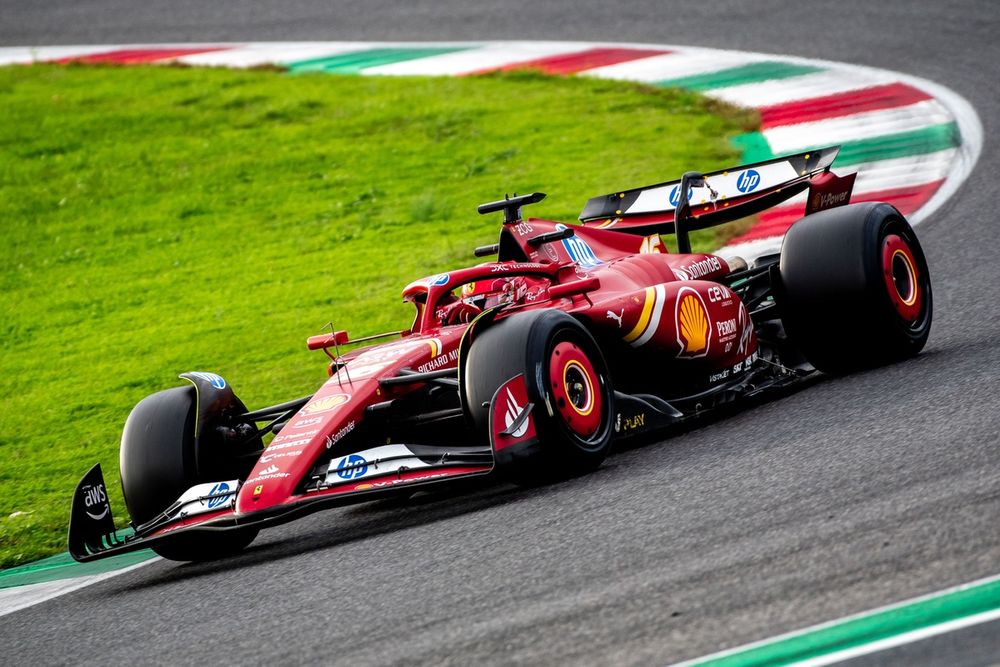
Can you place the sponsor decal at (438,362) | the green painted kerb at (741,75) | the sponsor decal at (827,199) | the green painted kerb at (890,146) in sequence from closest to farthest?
the sponsor decal at (438,362), the sponsor decal at (827,199), the green painted kerb at (890,146), the green painted kerb at (741,75)

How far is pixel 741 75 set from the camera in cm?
1562

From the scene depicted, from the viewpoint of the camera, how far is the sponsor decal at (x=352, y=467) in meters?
5.97

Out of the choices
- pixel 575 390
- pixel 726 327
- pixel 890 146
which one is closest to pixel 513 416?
pixel 575 390

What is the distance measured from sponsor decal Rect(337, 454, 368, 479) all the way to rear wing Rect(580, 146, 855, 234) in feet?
9.77

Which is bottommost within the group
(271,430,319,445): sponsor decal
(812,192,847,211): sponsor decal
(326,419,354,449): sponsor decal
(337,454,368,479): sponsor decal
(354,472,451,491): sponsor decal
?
(354,472,451,491): sponsor decal

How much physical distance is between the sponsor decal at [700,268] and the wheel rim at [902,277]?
3.06 feet

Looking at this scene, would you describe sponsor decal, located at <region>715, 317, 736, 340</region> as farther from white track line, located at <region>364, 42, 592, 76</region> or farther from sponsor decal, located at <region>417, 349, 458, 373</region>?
white track line, located at <region>364, 42, 592, 76</region>

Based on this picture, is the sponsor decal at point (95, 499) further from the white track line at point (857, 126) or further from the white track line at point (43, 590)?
the white track line at point (857, 126)

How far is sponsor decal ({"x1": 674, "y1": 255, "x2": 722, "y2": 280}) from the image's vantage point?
7699 mm

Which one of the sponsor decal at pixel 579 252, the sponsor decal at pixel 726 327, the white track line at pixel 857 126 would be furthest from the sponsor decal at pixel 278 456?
the white track line at pixel 857 126

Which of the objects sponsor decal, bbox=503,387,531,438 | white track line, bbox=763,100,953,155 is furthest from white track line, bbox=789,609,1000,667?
white track line, bbox=763,100,953,155

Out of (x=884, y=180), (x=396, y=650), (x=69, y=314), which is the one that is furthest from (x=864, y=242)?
(x=69, y=314)

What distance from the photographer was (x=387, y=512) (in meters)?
6.81

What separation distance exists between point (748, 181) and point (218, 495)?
371 cm
